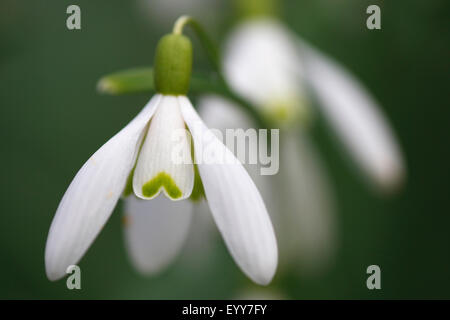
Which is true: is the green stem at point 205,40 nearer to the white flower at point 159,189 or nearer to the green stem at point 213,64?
the green stem at point 213,64

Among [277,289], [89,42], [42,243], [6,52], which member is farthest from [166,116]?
[89,42]

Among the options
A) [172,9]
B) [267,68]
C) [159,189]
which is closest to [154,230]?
[159,189]

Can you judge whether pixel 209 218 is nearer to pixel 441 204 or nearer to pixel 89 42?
pixel 441 204

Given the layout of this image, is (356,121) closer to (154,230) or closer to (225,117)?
(225,117)

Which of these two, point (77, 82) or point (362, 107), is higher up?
point (77, 82)

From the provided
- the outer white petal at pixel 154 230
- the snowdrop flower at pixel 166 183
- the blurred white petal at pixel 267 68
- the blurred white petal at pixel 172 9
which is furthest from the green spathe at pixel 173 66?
the blurred white petal at pixel 172 9
